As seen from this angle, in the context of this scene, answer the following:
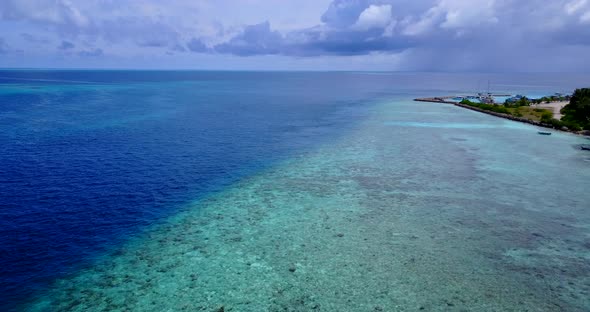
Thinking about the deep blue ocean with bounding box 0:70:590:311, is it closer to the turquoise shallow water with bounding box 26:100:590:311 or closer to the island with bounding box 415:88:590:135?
the turquoise shallow water with bounding box 26:100:590:311

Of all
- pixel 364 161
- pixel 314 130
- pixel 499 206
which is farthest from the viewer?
pixel 314 130

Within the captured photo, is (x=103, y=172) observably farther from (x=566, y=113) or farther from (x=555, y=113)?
(x=555, y=113)

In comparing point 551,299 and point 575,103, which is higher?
point 575,103

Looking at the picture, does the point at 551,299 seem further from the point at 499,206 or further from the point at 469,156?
the point at 469,156

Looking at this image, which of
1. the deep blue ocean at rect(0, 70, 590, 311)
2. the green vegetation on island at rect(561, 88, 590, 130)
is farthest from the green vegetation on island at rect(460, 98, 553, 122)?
the deep blue ocean at rect(0, 70, 590, 311)

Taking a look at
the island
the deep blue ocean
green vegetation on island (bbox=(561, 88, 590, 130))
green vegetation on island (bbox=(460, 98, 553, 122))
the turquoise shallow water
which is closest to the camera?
the turquoise shallow water

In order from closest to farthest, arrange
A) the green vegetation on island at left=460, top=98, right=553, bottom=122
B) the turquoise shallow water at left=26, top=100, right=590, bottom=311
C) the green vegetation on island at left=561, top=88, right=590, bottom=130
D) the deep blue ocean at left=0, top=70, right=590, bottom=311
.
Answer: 1. the turquoise shallow water at left=26, top=100, right=590, bottom=311
2. the deep blue ocean at left=0, top=70, right=590, bottom=311
3. the green vegetation on island at left=561, top=88, right=590, bottom=130
4. the green vegetation on island at left=460, top=98, right=553, bottom=122

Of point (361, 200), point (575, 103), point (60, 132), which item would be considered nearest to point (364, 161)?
point (361, 200)

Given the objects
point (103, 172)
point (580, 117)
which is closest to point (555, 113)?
point (580, 117)
